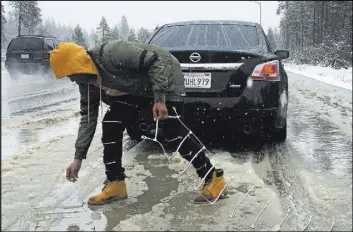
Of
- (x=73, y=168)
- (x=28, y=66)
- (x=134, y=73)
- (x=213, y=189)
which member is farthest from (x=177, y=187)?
(x=28, y=66)

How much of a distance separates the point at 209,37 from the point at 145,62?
219 centimetres

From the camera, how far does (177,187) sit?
3482mm

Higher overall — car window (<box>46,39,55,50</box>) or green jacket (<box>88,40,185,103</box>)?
car window (<box>46,39,55,50</box>)

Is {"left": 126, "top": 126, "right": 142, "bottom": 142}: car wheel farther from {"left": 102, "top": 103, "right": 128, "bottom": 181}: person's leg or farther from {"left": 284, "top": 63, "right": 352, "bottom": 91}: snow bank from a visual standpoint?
{"left": 284, "top": 63, "right": 352, "bottom": 91}: snow bank

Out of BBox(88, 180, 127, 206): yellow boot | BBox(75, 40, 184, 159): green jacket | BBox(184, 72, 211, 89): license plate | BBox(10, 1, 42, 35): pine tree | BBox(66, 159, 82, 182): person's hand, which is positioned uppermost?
BBox(10, 1, 42, 35): pine tree

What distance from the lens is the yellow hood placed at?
2650 mm

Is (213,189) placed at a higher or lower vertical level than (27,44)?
lower

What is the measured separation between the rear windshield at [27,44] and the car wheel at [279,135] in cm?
1403

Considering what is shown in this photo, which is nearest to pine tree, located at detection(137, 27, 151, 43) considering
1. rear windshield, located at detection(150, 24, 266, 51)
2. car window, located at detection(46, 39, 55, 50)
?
rear windshield, located at detection(150, 24, 266, 51)

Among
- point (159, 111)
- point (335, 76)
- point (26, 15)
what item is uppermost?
point (26, 15)

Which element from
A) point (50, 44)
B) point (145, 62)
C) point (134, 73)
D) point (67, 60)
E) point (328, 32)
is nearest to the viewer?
point (67, 60)

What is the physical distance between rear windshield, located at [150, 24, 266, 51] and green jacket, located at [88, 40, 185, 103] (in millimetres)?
1492

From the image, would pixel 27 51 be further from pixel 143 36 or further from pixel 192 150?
pixel 143 36

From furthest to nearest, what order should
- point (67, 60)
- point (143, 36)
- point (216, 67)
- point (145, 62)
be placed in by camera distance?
point (143, 36) < point (216, 67) < point (145, 62) < point (67, 60)
